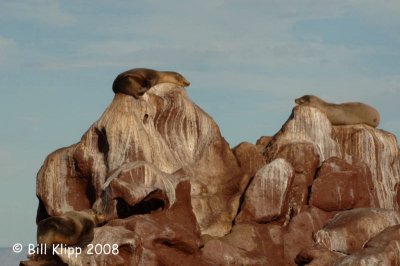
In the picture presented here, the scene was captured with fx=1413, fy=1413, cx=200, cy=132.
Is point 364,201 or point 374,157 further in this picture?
point 374,157

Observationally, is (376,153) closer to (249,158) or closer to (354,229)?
(249,158)

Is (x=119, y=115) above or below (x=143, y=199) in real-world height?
→ above

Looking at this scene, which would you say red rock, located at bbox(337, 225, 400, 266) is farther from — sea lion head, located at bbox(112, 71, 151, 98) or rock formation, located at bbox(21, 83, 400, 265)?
sea lion head, located at bbox(112, 71, 151, 98)

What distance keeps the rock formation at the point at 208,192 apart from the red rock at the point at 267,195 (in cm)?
2

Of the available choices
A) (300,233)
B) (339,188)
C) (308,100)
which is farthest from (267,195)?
(308,100)

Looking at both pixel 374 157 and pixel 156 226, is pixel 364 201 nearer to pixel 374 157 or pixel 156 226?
pixel 374 157

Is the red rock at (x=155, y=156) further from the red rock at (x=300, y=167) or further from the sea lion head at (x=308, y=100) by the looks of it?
the sea lion head at (x=308, y=100)

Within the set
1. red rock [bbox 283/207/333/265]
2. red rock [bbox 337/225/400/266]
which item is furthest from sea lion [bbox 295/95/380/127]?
red rock [bbox 337/225/400/266]

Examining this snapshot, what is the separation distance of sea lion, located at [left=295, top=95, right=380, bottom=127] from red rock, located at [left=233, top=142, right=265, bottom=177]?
116 inches

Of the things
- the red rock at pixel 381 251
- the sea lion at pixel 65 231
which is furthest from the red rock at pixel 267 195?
the sea lion at pixel 65 231

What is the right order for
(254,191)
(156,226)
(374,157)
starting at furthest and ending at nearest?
(374,157) < (254,191) < (156,226)

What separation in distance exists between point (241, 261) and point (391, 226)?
372 cm

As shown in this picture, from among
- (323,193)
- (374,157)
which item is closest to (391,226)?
(323,193)

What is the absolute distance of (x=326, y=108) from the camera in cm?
4012
